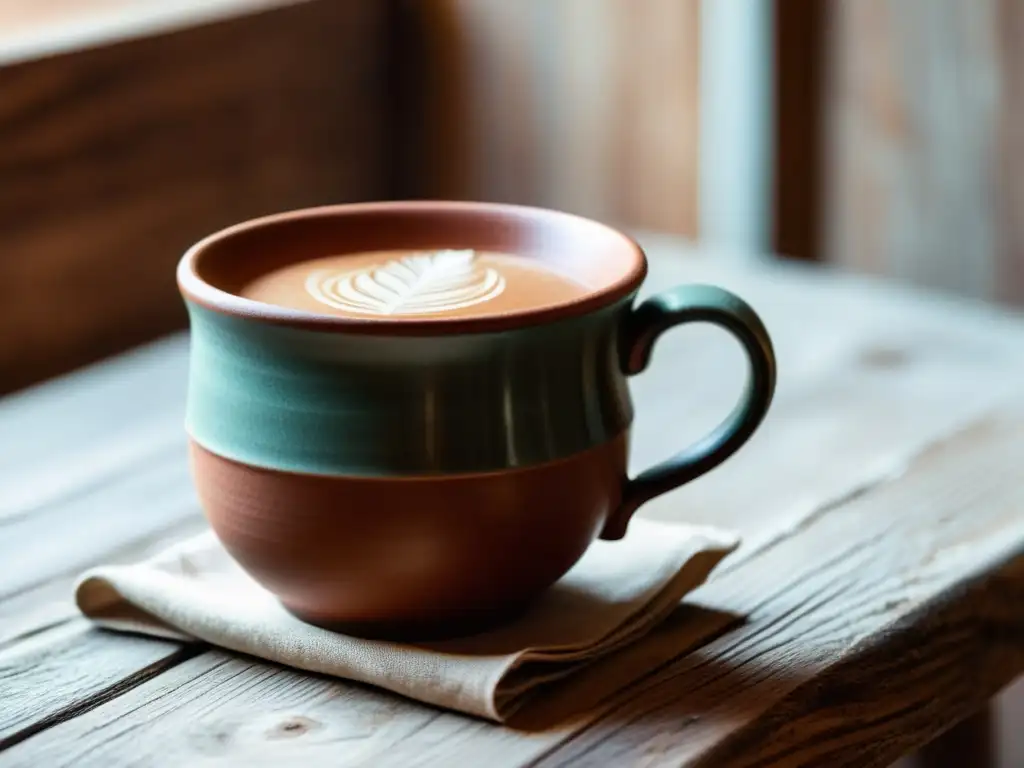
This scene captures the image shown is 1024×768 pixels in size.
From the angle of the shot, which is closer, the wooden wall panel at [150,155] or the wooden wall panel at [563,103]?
the wooden wall panel at [150,155]

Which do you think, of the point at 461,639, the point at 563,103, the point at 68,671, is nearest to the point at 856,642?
the point at 461,639

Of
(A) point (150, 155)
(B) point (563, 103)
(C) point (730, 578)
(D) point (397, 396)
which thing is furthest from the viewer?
(B) point (563, 103)

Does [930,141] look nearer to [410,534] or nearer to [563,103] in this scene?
[563,103]

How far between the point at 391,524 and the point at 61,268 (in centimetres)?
87

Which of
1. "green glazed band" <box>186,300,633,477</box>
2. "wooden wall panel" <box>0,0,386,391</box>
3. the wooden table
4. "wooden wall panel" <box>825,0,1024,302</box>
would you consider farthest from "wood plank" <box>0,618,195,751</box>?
"wooden wall panel" <box>825,0,1024,302</box>

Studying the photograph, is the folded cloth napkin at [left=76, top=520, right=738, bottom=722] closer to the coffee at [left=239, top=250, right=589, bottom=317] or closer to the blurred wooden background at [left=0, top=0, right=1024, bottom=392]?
the coffee at [left=239, top=250, right=589, bottom=317]

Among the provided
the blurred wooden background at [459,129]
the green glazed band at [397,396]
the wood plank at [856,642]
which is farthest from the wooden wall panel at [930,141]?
the green glazed band at [397,396]

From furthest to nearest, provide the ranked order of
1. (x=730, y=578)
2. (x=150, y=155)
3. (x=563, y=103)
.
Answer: (x=563, y=103) → (x=150, y=155) → (x=730, y=578)

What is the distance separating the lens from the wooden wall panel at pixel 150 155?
1268 mm

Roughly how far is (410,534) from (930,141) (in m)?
1.06

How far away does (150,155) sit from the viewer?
54.5 inches

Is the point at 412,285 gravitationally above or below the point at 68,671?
above

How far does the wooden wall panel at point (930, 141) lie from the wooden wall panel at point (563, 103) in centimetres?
16

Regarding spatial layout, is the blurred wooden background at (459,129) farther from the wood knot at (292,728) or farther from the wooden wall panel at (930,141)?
the wood knot at (292,728)
